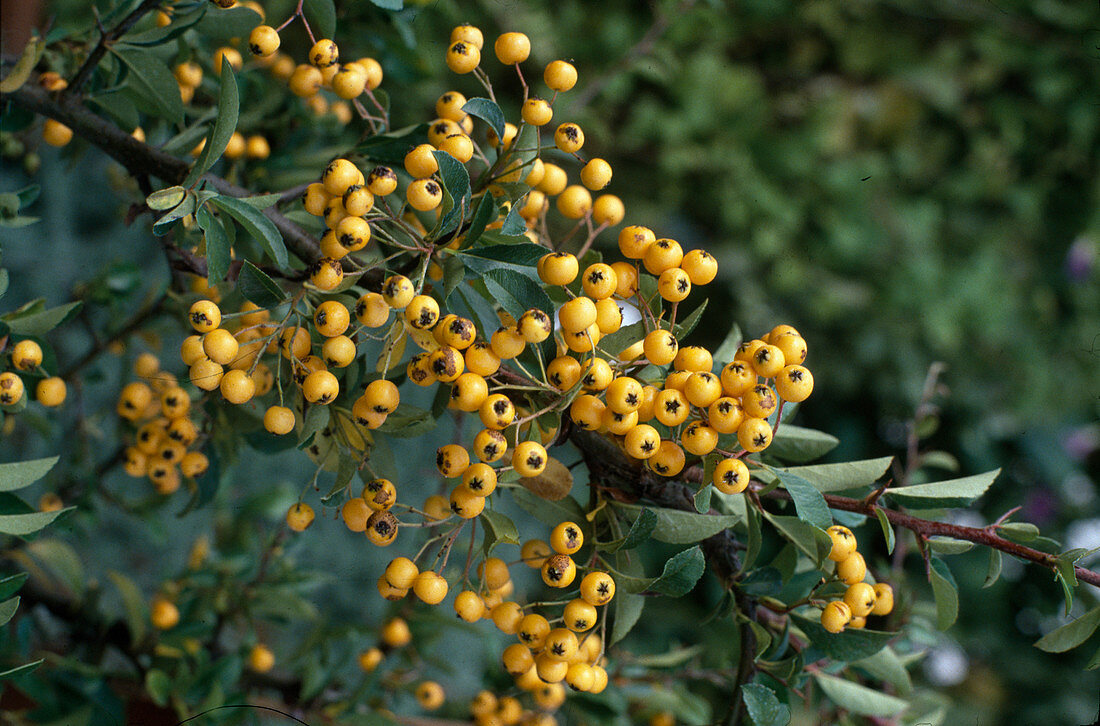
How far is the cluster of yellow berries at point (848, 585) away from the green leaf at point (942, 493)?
0.04 m

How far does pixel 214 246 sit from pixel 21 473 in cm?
18

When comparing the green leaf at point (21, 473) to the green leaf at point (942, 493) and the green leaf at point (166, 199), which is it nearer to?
the green leaf at point (166, 199)

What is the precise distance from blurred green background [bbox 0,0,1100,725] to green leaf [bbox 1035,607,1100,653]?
3.45 ft

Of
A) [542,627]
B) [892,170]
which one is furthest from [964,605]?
[542,627]

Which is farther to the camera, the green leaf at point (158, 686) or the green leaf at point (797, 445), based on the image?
the green leaf at point (158, 686)

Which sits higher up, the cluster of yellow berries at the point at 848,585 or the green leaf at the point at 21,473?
the cluster of yellow berries at the point at 848,585

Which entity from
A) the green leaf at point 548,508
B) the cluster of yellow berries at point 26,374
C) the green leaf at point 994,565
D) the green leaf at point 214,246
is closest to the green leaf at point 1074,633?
the green leaf at point 994,565

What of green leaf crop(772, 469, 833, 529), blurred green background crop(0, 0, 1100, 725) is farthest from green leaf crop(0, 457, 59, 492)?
blurred green background crop(0, 0, 1100, 725)

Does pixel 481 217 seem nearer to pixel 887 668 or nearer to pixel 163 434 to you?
pixel 163 434

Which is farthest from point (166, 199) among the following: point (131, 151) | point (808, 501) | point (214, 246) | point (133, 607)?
point (133, 607)

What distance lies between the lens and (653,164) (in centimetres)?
157

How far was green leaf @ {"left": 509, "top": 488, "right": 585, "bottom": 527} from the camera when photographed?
0.44m

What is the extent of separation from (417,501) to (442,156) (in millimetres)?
920

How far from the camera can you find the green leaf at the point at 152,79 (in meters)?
0.49
